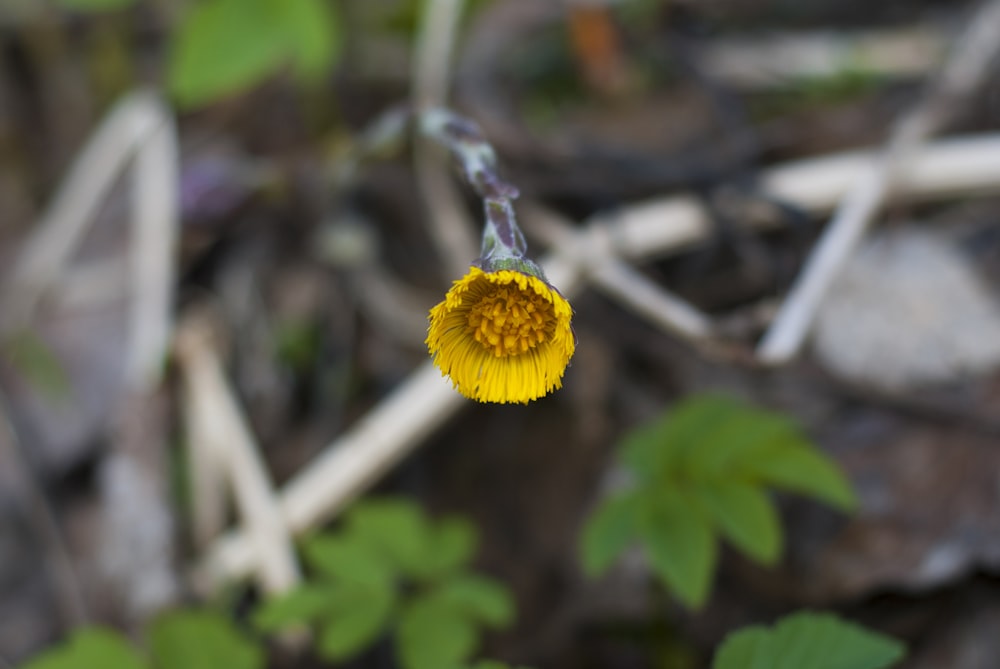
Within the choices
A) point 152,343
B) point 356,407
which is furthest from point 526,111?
point 152,343

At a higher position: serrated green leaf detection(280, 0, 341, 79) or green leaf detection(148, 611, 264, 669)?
serrated green leaf detection(280, 0, 341, 79)

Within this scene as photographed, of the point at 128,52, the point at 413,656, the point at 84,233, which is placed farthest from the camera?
the point at 128,52

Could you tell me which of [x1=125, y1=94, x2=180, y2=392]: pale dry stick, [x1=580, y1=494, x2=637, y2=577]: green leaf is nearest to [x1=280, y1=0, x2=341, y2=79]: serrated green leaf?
[x1=125, y1=94, x2=180, y2=392]: pale dry stick

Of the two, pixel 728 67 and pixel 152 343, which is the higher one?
pixel 728 67

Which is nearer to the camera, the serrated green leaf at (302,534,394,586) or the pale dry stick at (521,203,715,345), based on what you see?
the serrated green leaf at (302,534,394,586)

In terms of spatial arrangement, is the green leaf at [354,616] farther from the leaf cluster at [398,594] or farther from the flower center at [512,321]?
the flower center at [512,321]

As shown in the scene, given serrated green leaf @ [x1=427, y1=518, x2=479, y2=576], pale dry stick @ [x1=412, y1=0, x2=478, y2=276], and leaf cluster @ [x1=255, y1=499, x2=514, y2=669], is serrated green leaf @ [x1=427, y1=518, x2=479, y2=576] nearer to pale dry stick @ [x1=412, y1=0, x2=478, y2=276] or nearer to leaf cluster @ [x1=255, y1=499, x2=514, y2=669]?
leaf cluster @ [x1=255, y1=499, x2=514, y2=669]

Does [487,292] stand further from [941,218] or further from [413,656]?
[941,218]

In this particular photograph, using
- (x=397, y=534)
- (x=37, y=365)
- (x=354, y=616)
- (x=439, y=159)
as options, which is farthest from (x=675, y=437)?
(x=37, y=365)
